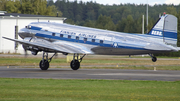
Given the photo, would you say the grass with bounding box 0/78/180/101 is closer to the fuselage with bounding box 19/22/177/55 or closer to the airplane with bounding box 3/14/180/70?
the fuselage with bounding box 19/22/177/55

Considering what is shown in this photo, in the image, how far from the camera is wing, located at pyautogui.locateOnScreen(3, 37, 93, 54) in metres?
31.7

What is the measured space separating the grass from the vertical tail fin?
30.1ft

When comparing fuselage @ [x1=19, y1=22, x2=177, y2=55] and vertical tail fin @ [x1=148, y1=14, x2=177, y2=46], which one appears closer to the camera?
vertical tail fin @ [x1=148, y1=14, x2=177, y2=46]

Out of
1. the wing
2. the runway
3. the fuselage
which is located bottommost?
the runway

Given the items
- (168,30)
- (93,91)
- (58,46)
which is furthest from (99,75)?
(93,91)

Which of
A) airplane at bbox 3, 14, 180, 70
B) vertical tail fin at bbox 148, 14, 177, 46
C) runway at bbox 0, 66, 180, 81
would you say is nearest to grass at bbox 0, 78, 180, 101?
runway at bbox 0, 66, 180, 81

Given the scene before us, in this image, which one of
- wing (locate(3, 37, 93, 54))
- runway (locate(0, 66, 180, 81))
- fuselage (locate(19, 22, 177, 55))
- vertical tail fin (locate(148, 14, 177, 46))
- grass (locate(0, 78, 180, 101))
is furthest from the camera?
wing (locate(3, 37, 93, 54))

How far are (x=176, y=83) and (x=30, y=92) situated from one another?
11086 millimetres

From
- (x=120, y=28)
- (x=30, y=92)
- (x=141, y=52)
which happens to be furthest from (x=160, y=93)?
(x=120, y=28)

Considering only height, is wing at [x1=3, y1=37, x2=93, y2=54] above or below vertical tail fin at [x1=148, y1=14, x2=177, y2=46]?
below

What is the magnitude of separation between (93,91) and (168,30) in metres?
15.2

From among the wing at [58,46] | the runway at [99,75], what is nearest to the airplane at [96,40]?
the wing at [58,46]

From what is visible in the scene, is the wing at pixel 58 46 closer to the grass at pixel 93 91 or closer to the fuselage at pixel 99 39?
the fuselage at pixel 99 39

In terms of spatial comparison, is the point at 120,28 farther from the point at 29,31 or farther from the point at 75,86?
the point at 75,86
